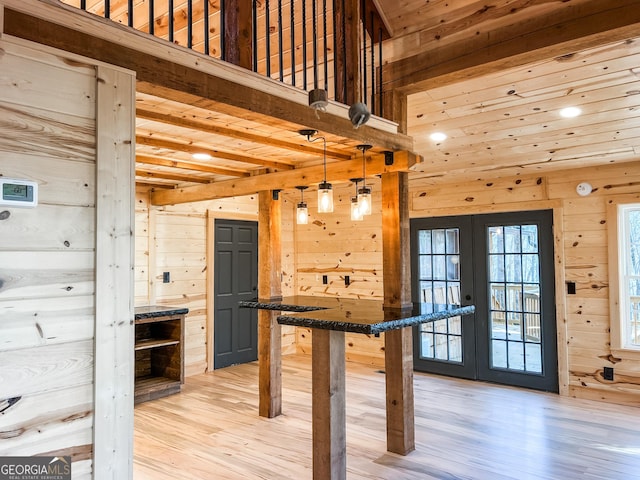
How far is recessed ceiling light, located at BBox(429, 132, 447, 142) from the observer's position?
4027mm

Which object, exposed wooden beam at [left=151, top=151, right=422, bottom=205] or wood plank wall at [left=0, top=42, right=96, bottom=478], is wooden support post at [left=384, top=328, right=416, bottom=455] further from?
wood plank wall at [left=0, top=42, right=96, bottom=478]

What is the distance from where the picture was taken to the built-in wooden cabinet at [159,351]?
4773mm

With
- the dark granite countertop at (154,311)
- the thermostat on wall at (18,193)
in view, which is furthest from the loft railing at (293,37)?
the dark granite countertop at (154,311)

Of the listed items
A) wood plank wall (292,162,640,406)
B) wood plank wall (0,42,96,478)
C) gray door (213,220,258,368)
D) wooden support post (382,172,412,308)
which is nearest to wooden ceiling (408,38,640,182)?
wood plank wall (292,162,640,406)

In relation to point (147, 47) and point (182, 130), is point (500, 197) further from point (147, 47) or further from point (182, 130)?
point (147, 47)

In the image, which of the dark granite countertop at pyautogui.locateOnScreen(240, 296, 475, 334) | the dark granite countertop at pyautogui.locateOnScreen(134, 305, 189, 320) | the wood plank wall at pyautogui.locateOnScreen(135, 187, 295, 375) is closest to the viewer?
the dark granite countertop at pyautogui.locateOnScreen(240, 296, 475, 334)

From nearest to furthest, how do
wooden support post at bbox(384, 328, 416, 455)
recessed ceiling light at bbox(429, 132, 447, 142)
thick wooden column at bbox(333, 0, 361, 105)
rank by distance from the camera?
thick wooden column at bbox(333, 0, 361, 105), wooden support post at bbox(384, 328, 416, 455), recessed ceiling light at bbox(429, 132, 447, 142)

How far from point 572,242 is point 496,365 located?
1578 millimetres

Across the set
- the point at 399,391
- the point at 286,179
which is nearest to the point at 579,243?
the point at 399,391

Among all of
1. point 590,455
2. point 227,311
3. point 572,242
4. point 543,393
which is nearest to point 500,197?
point 572,242

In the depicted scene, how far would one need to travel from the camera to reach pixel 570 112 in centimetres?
348

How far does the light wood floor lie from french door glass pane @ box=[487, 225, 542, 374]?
1.30 ft

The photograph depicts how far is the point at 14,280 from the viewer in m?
1.44

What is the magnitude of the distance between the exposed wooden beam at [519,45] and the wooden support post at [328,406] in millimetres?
1745
